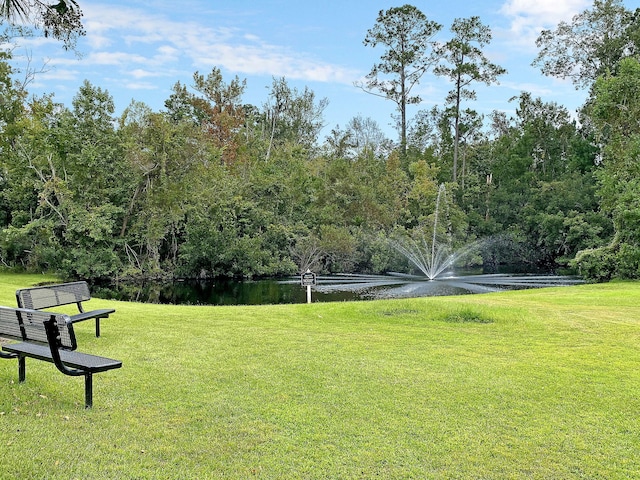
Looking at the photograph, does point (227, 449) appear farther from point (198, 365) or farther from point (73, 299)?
point (73, 299)

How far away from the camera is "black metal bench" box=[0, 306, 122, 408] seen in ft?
14.4

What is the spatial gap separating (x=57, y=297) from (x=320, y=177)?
2885 centimetres

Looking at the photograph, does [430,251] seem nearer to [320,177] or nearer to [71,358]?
[320,177]

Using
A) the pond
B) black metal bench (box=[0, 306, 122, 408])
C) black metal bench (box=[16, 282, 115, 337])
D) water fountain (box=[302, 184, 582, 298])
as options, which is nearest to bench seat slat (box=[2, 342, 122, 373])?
black metal bench (box=[0, 306, 122, 408])

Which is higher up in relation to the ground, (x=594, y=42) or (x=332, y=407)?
(x=594, y=42)

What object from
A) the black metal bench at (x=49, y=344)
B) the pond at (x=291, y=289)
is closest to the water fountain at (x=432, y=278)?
the pond at (x=291, y=289)

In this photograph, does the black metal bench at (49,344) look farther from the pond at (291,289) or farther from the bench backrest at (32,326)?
the pond at (291,289)

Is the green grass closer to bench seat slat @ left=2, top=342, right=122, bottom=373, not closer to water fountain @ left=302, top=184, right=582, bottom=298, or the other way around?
bench seat slat @ left=2, top=342, right=122, bottom=373

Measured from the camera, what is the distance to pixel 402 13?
41.0m

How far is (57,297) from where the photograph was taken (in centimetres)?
775

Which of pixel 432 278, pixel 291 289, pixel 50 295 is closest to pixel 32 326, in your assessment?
pixel 50 295

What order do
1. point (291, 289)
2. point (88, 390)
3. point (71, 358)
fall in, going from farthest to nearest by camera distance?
point (291, 289), point (71, 358), point (88, 390)

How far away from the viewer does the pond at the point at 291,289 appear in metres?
20.4

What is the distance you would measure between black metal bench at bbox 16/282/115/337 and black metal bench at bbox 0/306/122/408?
1.78 metres
